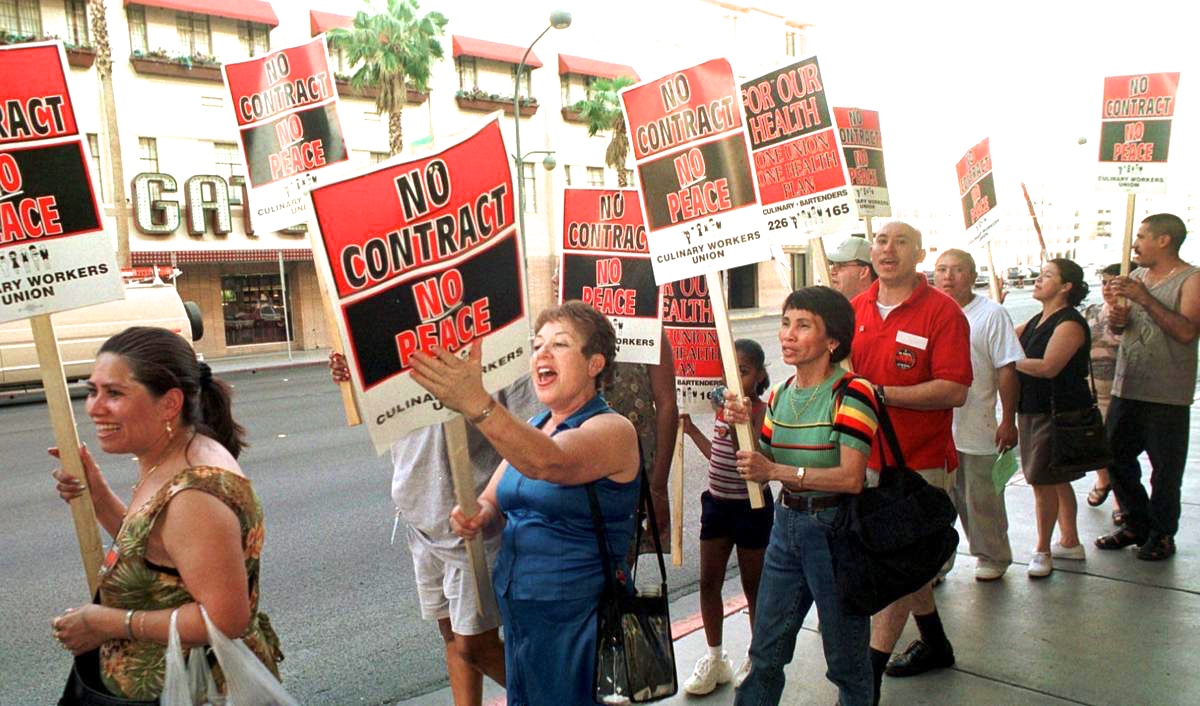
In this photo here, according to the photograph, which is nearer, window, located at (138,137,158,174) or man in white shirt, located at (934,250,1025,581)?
man in white shirt, located at (934,250,1025,581)

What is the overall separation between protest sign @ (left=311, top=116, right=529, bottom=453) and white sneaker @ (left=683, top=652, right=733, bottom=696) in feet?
6.28

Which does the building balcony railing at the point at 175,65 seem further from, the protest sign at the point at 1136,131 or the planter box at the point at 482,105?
the protest sign at the point at 1136,131

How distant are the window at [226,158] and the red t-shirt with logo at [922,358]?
83.0 ft

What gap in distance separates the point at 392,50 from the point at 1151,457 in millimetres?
25427

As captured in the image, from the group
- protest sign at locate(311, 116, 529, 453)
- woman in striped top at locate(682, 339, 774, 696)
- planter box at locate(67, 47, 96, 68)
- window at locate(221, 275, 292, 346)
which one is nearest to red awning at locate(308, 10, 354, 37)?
planter box at locate(67, 47, 96, 68)

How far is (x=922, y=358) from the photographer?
12.9ft

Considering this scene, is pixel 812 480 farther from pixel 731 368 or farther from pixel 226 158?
pixel 226 158

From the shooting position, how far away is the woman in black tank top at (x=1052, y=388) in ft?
16.8

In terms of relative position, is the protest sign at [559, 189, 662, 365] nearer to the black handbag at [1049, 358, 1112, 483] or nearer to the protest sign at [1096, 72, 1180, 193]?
the black handbag at [1049, 358, 1112, 483]

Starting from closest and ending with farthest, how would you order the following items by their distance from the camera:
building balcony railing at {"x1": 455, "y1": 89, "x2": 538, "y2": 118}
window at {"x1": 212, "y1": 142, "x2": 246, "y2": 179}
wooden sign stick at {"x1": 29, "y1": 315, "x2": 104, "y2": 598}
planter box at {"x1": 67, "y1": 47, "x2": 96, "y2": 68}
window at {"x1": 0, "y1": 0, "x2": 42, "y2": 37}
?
1. wooden sign stick at {"x1": 29, "y1": 315, "x2": 104, "y2": 598}
2. window at {"x1": 0, "y1": 0, "x2": 42, "y2": 37}
3. planter box at {"x1": 67, "y1": 47, "x2": 96, "y2": 68}
4. window at {"x1": 212, "y1": 142, "x2": 246, "y2": 179}
5. building balcony railing at {"x1": 455, "y1": 89, "x2": 538, "y2": 118}

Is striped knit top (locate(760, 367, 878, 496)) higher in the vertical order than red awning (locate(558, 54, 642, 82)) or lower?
lower

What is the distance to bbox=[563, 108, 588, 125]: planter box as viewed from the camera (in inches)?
1375

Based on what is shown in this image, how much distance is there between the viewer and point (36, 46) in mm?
2932

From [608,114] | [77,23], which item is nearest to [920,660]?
[77,23]
